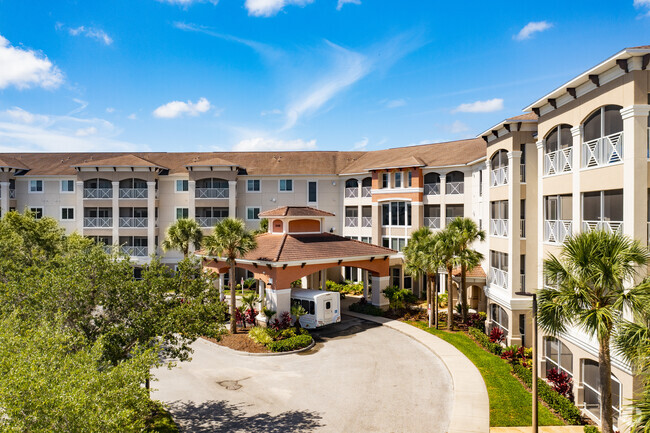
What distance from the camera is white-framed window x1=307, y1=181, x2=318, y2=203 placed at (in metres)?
45.3

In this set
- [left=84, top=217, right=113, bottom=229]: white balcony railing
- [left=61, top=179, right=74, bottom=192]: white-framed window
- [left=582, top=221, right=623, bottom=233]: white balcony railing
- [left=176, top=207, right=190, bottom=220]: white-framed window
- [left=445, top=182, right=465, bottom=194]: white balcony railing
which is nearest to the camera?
[left=582, top=221, right=623, bottom=233]: white balcony railing

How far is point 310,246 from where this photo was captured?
3092cm

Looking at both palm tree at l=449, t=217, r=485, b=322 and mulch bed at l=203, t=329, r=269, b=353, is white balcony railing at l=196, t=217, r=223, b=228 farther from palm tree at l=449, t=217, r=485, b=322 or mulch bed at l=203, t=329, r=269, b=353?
palm tree at l=449, t=217, r=485, b=322

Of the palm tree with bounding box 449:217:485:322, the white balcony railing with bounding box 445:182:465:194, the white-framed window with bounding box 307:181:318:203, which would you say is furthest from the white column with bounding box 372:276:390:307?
the white-framed window with bounding box 307:181:318:203

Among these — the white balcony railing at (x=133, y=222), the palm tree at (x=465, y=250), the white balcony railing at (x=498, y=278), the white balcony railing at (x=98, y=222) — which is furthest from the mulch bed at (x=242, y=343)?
the white balcony railing at (x=98, y=222)

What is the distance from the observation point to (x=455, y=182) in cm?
3719

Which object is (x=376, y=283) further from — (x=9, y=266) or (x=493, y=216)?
(x=9, y=266)

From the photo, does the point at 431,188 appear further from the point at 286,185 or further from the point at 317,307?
the point at 317,307

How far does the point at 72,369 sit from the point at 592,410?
1857 centimetres

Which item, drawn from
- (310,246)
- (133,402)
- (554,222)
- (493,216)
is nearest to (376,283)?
(310,246)

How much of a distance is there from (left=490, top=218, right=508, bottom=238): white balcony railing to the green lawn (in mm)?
6808

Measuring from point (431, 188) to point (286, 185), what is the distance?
621 inches

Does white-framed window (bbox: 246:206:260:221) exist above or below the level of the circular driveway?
above

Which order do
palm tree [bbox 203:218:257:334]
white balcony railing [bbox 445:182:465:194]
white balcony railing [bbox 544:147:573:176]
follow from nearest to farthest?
white balcony railing [bbox 544:147:573:176], palm tree [bbox 203:218:257:334], white balcony railing [bbox 445:182:465:194]
